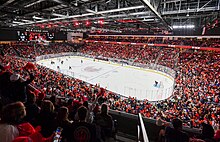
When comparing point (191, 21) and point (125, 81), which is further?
point (125, 81)

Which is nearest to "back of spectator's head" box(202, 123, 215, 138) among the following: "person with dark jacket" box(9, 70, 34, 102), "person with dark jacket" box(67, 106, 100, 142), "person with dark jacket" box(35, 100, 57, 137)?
"person with dark jacket" box(67, 106, 100, 142)

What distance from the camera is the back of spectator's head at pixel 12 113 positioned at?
1.52 metres

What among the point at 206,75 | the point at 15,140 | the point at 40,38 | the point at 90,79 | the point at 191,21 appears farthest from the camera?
the point at 40,38

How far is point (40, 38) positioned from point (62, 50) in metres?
7.97

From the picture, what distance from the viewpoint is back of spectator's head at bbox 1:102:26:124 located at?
152cm

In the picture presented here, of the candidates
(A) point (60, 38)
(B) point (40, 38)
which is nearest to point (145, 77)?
(B) point (40, 38)

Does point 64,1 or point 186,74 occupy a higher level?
point 64,1

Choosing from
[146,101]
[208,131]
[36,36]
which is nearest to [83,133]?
[208,131]

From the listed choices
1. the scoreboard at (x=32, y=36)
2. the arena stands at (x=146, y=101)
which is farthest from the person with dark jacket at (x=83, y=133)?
the scoreboard at (x=32, y=36)

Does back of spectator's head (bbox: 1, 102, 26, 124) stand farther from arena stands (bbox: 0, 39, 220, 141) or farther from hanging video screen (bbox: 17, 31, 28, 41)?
hanging video screen (bbox: 17, 31, 28, 41)

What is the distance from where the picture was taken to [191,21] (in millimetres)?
13805

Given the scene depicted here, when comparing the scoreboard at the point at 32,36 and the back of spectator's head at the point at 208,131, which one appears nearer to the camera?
the back of spectator's head at the point at 208,131

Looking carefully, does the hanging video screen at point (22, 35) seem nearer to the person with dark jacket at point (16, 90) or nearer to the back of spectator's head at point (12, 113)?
the person with dark jacket at point (16, 90)

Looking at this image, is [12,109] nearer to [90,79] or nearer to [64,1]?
[64,1]
